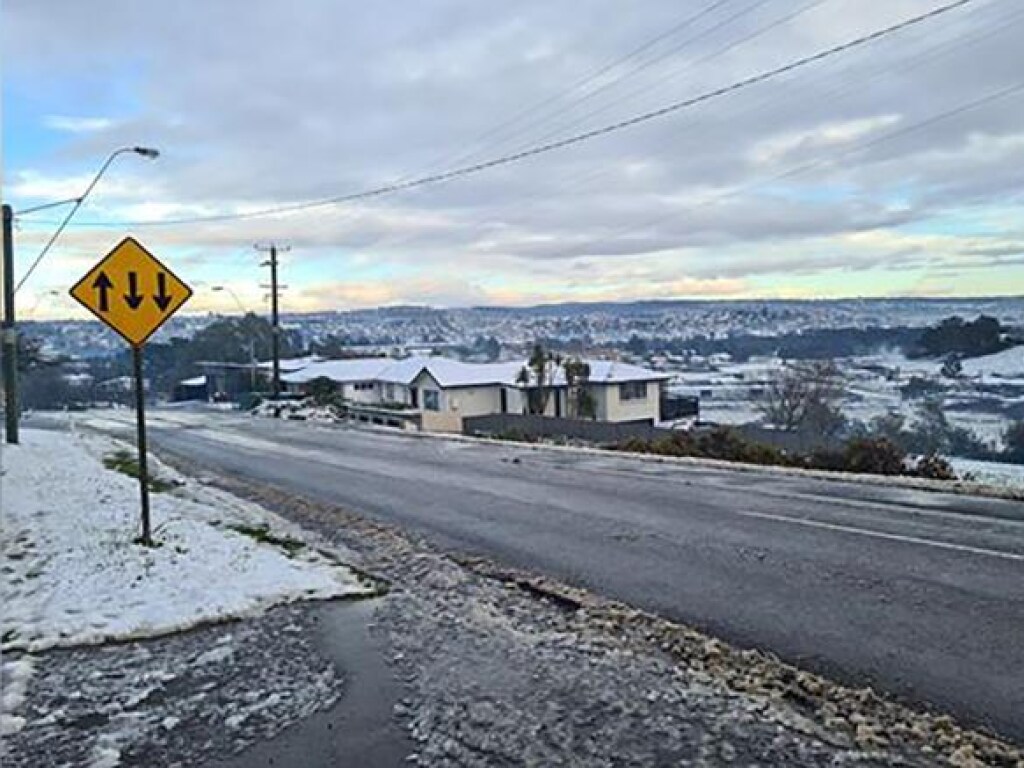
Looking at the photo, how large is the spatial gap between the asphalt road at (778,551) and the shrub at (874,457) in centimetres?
248

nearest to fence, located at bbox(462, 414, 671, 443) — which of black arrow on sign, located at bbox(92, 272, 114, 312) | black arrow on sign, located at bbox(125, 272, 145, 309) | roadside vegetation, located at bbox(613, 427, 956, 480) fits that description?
roadside vegetation, located at bbox(613, 427, 956, 480)

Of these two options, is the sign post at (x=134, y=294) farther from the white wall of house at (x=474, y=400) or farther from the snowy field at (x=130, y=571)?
the white wall of house at (x=474, y=400)

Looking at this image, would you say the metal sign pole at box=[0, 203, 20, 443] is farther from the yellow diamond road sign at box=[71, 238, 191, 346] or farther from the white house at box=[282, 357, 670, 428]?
the white house at box=[282, 357, 670, 428]

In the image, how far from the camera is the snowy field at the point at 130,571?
721 centimetres

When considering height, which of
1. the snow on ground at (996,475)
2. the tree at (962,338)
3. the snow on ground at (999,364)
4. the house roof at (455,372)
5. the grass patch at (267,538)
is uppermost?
the tree at (962,338)

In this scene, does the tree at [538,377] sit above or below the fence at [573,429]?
above

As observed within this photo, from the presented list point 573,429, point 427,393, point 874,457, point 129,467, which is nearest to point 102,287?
point 129,467

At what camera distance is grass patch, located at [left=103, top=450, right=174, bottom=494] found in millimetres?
16980

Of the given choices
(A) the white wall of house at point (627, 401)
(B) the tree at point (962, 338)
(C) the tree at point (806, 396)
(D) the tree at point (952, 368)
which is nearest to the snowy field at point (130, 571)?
(B) the tree at point (962, 338)

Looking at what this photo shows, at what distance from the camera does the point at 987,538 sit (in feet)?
32.4

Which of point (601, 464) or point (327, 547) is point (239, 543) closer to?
point (327, 547)

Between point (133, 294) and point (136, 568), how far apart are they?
112 inches

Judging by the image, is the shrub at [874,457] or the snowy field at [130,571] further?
the shrub at [874,457]

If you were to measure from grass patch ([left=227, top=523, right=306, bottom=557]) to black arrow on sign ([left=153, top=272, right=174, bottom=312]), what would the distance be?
278 centimetres
